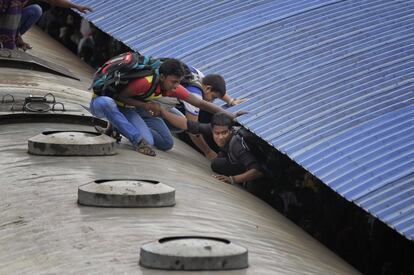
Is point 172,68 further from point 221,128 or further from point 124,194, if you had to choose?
point 124,194

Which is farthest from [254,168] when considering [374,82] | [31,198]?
[31,198]

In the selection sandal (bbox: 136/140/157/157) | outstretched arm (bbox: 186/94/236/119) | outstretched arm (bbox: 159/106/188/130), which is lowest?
sandal (bbox: 136/140/157/157)

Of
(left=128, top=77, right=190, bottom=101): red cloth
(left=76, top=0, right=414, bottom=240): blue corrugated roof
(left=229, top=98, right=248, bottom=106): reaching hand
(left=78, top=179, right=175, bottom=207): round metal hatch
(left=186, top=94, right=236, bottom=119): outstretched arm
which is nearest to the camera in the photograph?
(left=78, top=179, right=175, bottom=207): round metal hatch

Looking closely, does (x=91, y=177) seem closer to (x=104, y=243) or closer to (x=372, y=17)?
(x=104, y=243)

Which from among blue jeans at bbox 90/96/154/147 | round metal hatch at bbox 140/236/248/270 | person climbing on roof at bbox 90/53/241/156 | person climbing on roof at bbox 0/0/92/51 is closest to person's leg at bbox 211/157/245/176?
person climbing on roof at bbox 90/53/241/156

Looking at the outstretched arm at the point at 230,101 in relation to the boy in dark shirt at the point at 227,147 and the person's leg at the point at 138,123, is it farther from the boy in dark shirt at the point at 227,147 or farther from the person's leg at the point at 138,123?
the person's leg at the point at 138,123

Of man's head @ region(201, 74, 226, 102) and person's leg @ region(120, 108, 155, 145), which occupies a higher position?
man's head @ region(201, 74, 226, 102)

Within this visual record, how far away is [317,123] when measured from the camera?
39.5 feet

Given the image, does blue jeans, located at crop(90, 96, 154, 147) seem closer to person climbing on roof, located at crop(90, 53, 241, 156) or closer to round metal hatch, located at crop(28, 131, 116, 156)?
person climbing on roof, located at crop(90, 53, 241, 156)

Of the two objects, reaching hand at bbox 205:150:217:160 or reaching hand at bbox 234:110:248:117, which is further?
reaching hand at bbox 205:150:217:160

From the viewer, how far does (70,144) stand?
33.5 feet

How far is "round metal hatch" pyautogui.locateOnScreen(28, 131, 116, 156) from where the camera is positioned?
10188mm

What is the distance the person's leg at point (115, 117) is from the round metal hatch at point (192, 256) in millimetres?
4352

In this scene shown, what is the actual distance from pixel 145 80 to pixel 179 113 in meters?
1.29
